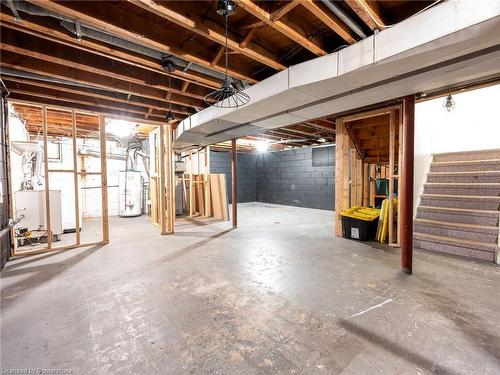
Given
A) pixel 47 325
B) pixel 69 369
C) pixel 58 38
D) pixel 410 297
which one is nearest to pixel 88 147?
pixel 58 38

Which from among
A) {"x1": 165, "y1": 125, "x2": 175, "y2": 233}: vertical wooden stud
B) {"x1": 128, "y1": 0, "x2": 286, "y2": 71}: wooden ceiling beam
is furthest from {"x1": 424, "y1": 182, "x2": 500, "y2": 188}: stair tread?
{"x1": 165, "y1": 125, "x2": 175, "y2": 233}: vertical wooden stud

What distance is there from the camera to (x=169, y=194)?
4695 millimetres

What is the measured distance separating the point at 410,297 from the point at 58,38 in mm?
4043

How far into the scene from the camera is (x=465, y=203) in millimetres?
3482

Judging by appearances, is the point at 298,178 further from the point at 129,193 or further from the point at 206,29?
the point at 206,29

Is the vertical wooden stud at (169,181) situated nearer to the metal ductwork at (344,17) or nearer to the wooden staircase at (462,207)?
Answer: the metal ductwork at (344,17)

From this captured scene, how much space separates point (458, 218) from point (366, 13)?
10.8ft

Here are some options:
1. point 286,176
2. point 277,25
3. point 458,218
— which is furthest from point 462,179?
point 286,176

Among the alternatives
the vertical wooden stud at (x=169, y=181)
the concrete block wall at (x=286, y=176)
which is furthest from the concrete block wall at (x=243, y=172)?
the vertical wooden stud at (x=169, y=181)

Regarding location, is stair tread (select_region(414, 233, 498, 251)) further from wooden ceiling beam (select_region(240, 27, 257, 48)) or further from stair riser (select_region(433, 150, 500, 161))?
wooden ceiling beam (select_region(240, 27, 257, 48))

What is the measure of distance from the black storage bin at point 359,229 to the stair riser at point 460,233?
0.62m

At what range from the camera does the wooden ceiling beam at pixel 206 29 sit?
5.69 ft

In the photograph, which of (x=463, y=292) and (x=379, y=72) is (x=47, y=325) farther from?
(x=463, y=292)

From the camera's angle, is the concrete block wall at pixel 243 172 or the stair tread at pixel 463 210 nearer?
the stair tread at pixel 463 210
